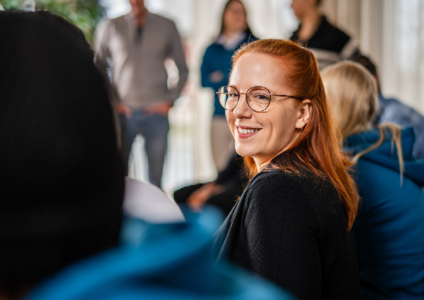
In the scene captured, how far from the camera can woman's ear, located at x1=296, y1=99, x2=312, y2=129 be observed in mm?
1146

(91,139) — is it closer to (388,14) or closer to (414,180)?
(414,180)

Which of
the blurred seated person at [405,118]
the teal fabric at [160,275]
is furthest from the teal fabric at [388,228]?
the teal fabric at [160,275]

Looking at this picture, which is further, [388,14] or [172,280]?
[388,14]

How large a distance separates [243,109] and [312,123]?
0.67 ft

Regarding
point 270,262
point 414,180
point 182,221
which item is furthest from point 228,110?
point 182,221

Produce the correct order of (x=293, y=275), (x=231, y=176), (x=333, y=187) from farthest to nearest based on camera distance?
(x=231, y=176) < (x=333, y=187) < (x=293, y=275)

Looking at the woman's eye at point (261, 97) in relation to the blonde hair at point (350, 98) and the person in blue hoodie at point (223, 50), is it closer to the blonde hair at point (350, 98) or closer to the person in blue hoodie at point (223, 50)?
the blonde hair at point (350, 98)

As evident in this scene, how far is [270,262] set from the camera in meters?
0.85

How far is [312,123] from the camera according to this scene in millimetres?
1130

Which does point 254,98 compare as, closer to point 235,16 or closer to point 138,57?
point 138,57

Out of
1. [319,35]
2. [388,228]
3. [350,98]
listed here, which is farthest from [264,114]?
[319,35]

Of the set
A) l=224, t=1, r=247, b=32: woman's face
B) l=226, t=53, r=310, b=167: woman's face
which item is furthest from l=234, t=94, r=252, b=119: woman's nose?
l=224, t=1, r=247, b=32: woman's face

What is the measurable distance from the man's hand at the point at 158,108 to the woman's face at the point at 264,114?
1.73 metres

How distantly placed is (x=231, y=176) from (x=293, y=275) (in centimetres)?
158
